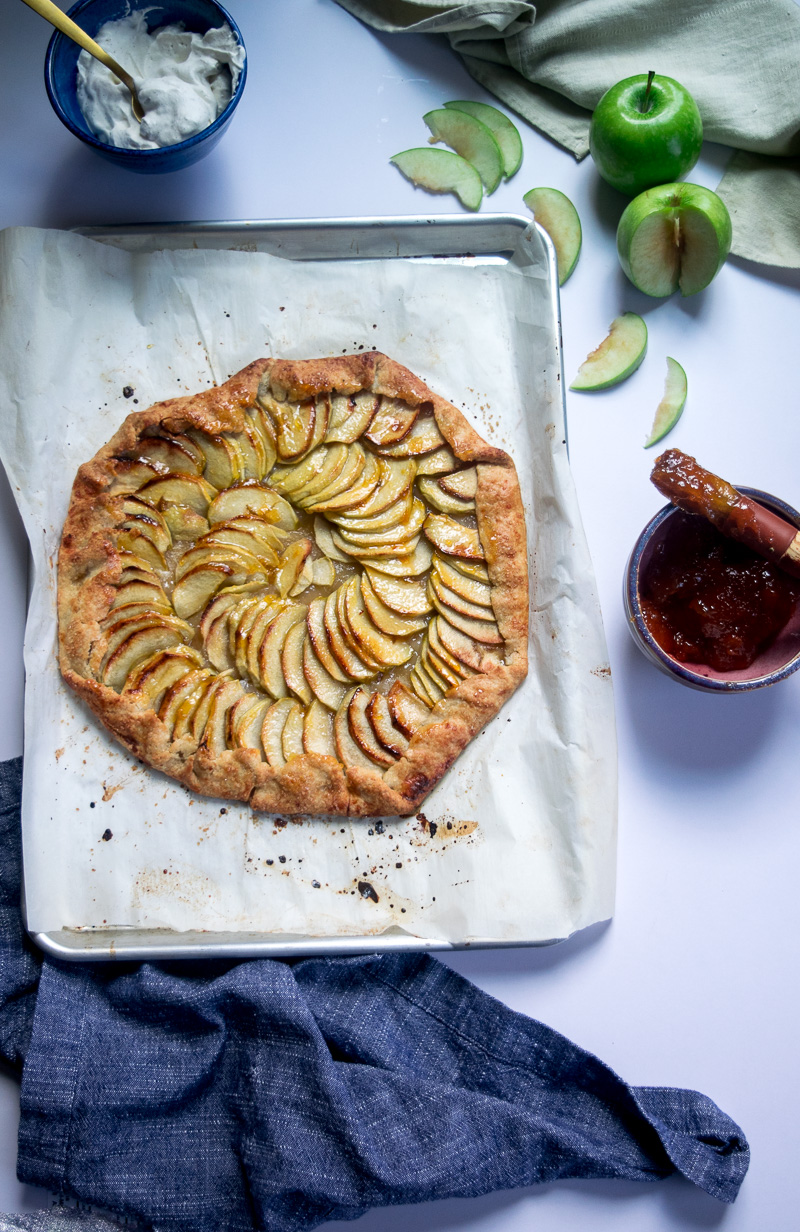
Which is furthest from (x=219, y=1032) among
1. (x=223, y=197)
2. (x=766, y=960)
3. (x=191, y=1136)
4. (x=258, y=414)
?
(x=223, y=197)

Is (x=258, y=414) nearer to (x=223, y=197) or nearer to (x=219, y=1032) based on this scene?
(x=223, y=197)

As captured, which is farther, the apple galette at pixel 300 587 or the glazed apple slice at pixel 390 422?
the glazed apple slice at pixel 390 422

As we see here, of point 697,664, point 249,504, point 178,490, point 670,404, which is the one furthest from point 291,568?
point 670,404

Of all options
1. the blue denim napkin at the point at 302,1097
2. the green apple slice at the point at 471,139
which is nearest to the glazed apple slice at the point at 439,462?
the green apple slice at the point at 471,139

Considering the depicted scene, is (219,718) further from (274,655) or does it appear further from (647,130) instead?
(647,130)

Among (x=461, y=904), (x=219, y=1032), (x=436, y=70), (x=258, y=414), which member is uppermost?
(x=436, y=70)

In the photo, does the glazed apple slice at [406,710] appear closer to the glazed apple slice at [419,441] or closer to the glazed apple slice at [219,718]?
the glazed apple slice at [219,718]
